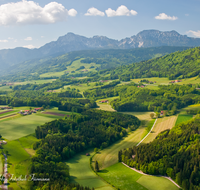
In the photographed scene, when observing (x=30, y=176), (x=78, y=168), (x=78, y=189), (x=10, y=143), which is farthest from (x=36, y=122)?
(x=78, y=189)

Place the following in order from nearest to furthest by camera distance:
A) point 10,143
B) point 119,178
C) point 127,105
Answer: point 119,178 < point 10,143 < point 127,105

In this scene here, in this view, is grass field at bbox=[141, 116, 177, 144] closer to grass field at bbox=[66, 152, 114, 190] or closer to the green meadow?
the green meadow

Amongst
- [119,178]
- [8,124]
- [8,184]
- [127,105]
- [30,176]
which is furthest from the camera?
[127,105]

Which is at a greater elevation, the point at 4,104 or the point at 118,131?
the point at 4,104

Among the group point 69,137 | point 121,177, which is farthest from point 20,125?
point 121,177

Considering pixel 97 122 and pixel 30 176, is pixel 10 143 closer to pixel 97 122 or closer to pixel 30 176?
pixel 30 176

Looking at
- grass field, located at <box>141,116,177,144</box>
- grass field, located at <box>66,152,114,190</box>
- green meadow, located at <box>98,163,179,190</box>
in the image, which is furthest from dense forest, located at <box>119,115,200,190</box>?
grass field, located at <box>141,116,177,144</box>

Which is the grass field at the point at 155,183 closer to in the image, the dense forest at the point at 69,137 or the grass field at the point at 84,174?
the grass field at the point at 84,174
